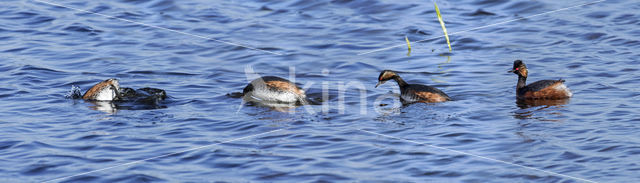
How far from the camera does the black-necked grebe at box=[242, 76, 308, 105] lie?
39.3 feet

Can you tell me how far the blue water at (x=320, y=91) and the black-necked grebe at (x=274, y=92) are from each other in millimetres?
291

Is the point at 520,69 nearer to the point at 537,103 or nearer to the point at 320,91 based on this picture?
the point at 537,103

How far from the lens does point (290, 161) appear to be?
8633 mm

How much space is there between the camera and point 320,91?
504 inches

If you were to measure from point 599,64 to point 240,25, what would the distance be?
24.2 feet

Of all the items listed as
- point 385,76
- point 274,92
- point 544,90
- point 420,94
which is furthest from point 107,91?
point 544,90

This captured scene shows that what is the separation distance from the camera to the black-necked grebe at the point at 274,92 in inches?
472

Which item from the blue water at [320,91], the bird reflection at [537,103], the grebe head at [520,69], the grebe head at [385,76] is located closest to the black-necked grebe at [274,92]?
the blue water at [320,91]

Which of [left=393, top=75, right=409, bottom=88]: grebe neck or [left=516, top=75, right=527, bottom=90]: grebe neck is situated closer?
[left=516, top=75, right=527, bottom=90]: grebe neck

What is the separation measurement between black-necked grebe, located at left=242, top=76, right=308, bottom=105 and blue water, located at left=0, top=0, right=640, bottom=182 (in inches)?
11.5

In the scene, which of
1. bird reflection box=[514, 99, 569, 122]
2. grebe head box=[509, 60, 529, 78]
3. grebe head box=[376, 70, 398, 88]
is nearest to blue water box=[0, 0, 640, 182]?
bird reflection box=[514, 99, 569, 122]

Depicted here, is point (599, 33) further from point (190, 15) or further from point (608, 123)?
point (190, 15)

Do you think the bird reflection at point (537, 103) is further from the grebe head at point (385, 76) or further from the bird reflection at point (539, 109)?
the grebe head at point (385, 76)

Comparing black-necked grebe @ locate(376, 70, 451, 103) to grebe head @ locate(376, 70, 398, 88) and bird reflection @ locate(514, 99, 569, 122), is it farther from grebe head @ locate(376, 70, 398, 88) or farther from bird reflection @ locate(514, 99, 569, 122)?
bird reflection @ locate(514, 99, 569, 122)
